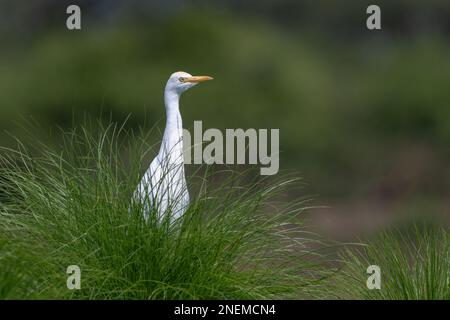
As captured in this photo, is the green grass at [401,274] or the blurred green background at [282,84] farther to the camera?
the blurred green background at [282,84]

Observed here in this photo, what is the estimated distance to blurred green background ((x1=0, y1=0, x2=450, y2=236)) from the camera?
12.9m

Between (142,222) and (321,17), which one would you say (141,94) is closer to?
(321,17)

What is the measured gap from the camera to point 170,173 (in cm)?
481

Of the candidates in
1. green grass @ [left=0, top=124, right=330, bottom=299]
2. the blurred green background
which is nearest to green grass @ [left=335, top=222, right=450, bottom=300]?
green grass @ [left=0, top=124, right=330, bottom=299]

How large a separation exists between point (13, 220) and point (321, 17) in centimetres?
1180

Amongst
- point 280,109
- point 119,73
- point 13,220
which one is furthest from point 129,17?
point 13,220

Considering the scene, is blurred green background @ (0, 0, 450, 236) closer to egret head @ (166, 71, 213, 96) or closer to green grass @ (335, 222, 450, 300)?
egret head @ (166, 71, 213, 96)

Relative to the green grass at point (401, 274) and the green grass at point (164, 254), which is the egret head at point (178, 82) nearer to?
the green grass at point (164, 254)

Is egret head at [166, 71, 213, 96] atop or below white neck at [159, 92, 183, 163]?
atop

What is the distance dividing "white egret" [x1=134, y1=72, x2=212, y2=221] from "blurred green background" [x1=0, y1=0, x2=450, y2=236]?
20.7ft

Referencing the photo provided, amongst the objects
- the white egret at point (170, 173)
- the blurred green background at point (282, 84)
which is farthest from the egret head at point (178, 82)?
the blurred green background at point (282, 84)

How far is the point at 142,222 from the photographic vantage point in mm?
4031

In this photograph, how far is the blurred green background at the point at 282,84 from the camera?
12.9 meters

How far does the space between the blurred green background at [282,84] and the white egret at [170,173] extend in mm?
6302
